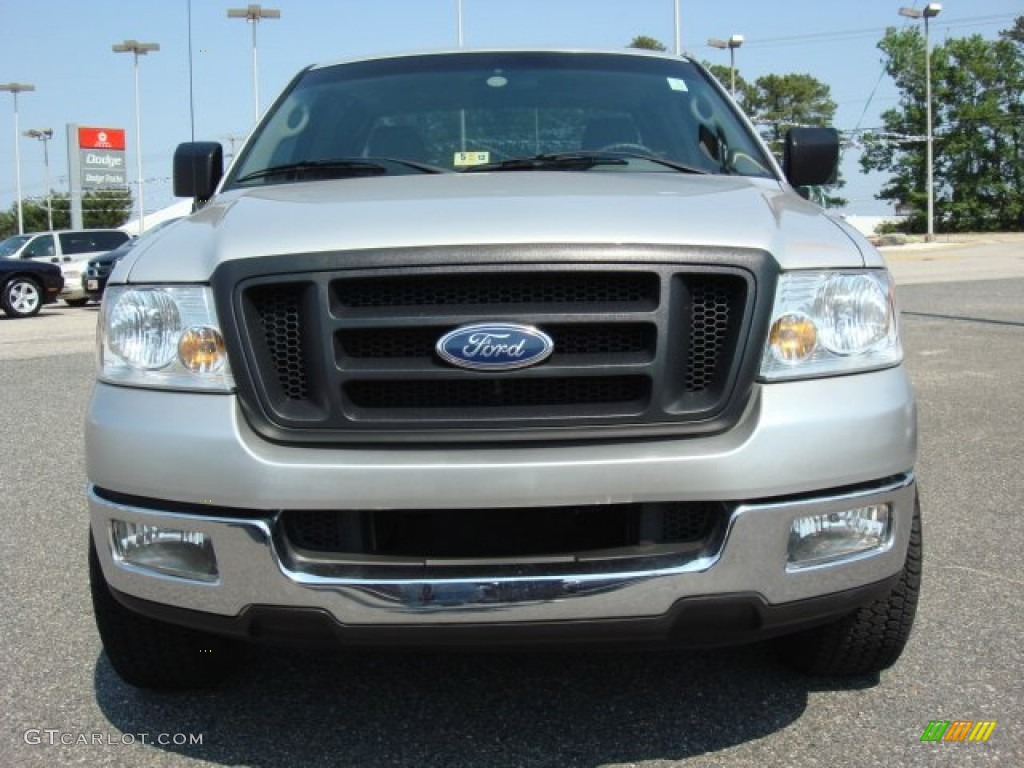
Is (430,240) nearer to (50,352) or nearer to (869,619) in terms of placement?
(869,619)

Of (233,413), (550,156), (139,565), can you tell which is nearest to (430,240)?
(233,413)

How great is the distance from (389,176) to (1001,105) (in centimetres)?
7389

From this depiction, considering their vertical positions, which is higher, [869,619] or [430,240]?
[430,240]

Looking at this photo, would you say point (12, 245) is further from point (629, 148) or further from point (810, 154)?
point (810, 154)

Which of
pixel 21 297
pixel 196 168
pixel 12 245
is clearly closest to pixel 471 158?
pixel 196 168

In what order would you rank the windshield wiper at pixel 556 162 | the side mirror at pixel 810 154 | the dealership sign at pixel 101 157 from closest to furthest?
the windshield wiper at pixel 556 162
the side mirror at pixel 810 154
the dealership sign at pixel 101 157

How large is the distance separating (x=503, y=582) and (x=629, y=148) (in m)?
1.89

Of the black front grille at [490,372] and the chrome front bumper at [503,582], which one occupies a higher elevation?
the black front grille at [490,372]

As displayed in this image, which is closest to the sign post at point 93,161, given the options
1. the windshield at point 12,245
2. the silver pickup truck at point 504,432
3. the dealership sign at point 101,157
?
the dealership sign at point 101,157

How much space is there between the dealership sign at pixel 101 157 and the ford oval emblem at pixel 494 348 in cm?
4570

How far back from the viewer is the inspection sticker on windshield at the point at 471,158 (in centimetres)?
365

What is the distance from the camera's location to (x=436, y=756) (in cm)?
271

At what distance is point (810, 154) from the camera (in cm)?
393

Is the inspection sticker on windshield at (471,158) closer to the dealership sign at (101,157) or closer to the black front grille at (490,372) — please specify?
the black front grille at (490,372)
